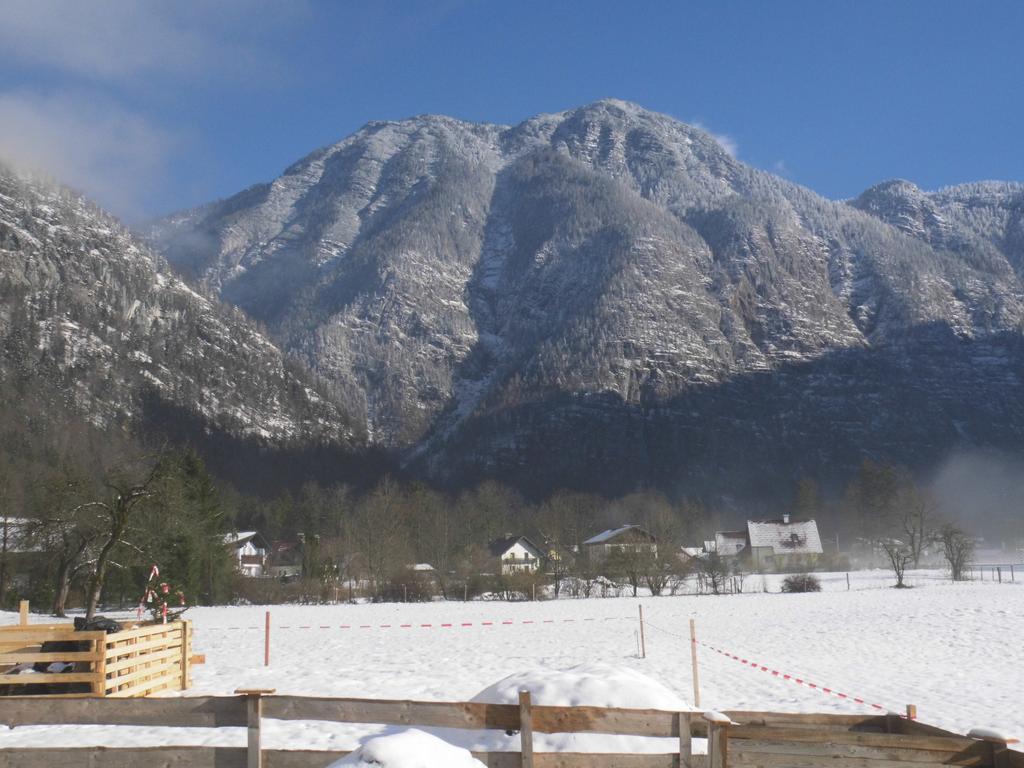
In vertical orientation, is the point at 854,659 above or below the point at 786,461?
below

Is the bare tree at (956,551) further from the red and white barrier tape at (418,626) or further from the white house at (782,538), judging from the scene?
the white house at (782,538)

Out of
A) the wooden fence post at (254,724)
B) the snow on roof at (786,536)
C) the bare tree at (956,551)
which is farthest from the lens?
the snow on roof at (786,536)

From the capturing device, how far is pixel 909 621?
93.1 feet

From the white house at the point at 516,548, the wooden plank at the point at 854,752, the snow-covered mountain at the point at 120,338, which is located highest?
the snow-covered mountain at the point at 120,338

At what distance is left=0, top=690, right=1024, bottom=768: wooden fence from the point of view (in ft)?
20.5

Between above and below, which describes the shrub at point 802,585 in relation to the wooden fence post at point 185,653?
below

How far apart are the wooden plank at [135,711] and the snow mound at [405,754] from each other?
1209 millimetres

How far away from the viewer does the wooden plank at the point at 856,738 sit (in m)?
6.13

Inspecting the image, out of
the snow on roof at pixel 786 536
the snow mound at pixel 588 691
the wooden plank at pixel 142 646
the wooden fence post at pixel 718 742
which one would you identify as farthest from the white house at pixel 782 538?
the wooden fence post at pixel 718 742

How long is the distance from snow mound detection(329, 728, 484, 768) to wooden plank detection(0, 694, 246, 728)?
3.97 feet

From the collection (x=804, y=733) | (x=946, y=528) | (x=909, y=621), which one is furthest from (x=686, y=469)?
(x=804, y=733)

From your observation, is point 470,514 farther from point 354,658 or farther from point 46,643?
point 46,643

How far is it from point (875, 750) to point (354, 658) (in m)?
16.7

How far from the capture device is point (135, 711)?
6801mm
